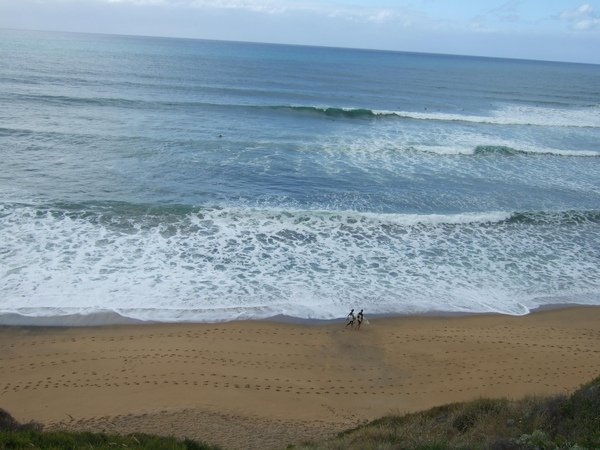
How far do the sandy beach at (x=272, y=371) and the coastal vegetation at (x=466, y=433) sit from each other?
6.95ft

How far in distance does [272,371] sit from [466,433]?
18.7 ft

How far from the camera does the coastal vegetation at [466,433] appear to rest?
7.57 m

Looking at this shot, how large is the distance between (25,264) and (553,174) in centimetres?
2938

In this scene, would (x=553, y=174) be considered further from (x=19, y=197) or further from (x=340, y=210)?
(x=19, y=197)

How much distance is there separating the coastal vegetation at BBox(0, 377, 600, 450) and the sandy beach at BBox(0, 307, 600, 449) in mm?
2117

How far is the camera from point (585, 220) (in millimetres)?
24453

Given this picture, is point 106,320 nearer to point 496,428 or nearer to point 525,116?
point 496,428

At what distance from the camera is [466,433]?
28.6ft

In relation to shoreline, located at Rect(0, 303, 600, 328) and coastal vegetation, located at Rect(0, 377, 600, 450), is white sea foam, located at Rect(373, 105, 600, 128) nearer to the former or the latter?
shoreline, located at Rect(0, 303, 600, 328)

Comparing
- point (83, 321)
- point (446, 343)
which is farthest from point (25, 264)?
point (446, 343)

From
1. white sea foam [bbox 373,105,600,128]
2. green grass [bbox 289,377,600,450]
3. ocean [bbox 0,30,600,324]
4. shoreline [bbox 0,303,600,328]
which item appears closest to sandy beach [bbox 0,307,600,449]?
shoreline [bbox 0,303,600,328]

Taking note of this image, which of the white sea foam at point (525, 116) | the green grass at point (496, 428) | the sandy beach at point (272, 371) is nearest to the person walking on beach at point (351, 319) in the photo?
the sandy beach at point (272, 371)

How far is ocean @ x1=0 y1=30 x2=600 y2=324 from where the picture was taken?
16844 mm

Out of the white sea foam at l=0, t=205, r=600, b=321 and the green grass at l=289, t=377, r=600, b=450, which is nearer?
the green grass at l=289, t=377, r=600, b=450
